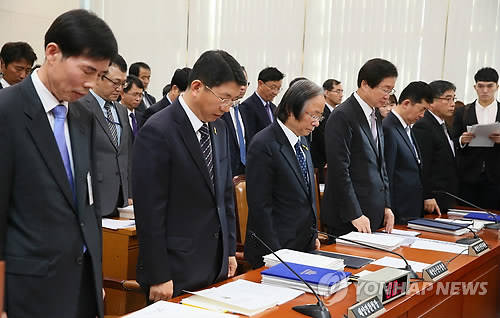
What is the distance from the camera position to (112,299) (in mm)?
2871

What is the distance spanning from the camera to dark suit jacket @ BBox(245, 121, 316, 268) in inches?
105

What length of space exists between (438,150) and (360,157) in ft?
4.39

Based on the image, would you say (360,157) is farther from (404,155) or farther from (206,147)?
(206,147)

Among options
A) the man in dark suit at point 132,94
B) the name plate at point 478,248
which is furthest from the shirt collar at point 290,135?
the man in dark suit at point 132,94

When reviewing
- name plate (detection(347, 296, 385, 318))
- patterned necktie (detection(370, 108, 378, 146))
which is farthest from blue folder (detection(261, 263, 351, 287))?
patterned necktie (detection(370, 108, 378, 146))

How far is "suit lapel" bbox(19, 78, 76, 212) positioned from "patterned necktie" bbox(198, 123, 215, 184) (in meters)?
0.68

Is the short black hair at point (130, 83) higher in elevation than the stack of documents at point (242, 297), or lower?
higher

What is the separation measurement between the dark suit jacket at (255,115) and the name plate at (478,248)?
3043mm

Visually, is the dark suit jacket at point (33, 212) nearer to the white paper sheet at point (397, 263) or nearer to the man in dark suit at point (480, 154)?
the white paper sheet at point (397, 263)

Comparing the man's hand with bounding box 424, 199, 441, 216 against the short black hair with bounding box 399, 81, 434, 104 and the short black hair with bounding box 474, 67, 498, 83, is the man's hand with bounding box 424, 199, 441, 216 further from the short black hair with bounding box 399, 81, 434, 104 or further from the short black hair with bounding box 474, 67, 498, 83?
the short black hair with bounding box 474, 67, 498, 83

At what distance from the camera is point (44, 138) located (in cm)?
160

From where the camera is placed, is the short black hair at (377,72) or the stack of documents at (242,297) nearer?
the stack of documents at (242,297)

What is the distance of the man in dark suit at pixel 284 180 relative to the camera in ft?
8.80

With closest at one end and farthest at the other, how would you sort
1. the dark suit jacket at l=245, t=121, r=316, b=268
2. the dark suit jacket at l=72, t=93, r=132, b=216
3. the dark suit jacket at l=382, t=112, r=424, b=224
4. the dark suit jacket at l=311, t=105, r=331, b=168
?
the dark suit jacket at l=245, t=121, r=316, b=268 → the dark suit jacket at l=72, t=93, r=132, b=216 → the dark suit jacket at l=382, t=112, r=424, b=224 → the dark suit jacket at l=311, t=105, r=331, b=168
